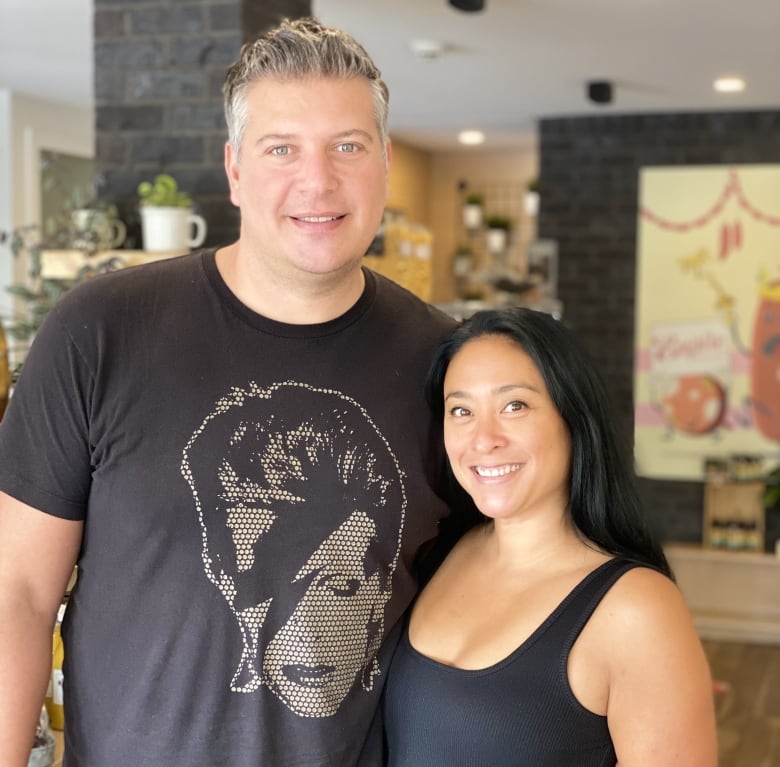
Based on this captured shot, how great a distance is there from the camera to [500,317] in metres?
1.66

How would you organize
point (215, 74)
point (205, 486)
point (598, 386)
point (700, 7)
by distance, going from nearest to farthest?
point (205, 486) → point (598, 386) → point (215, 74) → point (700, 7)

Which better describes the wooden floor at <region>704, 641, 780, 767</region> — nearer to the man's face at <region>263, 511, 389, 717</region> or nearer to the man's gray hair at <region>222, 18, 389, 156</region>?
the man's face at <region>263, 511, 389, 717</region>

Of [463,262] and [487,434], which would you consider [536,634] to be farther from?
[463,262]

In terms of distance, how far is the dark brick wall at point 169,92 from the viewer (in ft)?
11.5

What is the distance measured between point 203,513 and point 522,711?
1.65ft

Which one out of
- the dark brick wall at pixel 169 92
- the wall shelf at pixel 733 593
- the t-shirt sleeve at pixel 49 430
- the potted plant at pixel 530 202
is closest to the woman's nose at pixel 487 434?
the t-shirt sleeve at pixel 49 430

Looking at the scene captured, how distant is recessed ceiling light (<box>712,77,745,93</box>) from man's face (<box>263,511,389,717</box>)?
15.2ft

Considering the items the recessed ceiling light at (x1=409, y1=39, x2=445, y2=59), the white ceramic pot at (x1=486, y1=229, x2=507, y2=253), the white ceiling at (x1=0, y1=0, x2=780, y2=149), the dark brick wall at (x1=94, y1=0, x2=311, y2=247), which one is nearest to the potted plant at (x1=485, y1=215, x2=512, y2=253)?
the white ceramic pot at (x1=486, y1=229, x2=507, y2=253)

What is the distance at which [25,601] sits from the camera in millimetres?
1451

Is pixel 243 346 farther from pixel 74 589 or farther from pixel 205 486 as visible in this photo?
pixel 74 589

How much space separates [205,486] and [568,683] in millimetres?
551

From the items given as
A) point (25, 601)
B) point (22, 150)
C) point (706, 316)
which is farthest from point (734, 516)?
point (25, 601)

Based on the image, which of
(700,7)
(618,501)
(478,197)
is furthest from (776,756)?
(478,197)

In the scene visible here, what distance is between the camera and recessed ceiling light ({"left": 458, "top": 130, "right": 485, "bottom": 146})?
7750 millimetres
